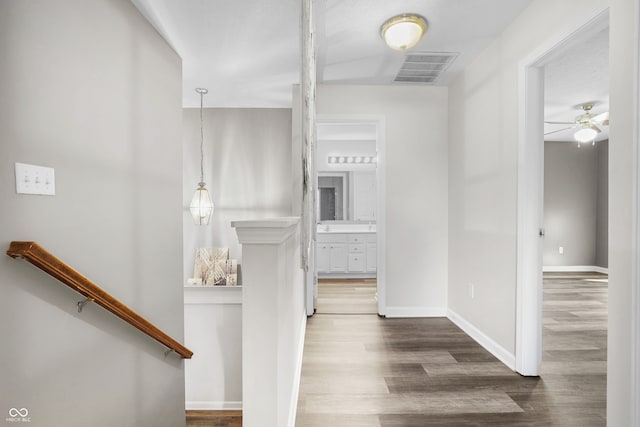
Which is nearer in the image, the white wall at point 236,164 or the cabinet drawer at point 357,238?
the white wall at point 236,164

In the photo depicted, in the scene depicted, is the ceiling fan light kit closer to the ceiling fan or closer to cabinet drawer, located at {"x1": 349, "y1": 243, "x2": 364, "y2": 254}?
the ceiling fan

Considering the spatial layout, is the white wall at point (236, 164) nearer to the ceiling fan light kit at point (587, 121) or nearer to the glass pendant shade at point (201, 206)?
the glass pendant shade at point (201, 206)

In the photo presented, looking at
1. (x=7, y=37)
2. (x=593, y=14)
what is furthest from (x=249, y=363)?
(x=593, y=14)

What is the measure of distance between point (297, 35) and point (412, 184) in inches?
73.8

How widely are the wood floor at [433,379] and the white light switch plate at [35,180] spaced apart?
1698mm

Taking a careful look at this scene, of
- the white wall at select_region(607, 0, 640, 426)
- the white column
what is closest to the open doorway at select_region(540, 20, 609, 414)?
the white wall at select_region(607, 0, 640, 426)

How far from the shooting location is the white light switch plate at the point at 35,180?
128 centimetres

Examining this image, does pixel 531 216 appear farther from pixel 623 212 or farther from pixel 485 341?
pixel 485 341

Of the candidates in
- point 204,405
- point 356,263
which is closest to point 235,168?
point 356,263

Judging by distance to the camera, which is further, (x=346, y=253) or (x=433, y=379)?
(x=346, y=253)

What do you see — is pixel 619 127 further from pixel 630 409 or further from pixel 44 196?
pixel 44 196

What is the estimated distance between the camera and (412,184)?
355 centimetres

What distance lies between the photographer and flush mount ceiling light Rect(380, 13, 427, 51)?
91.7 inches

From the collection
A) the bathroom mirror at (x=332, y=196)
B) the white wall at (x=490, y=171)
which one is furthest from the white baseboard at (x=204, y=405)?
the bathroom mirror at (x=332, y=196)
